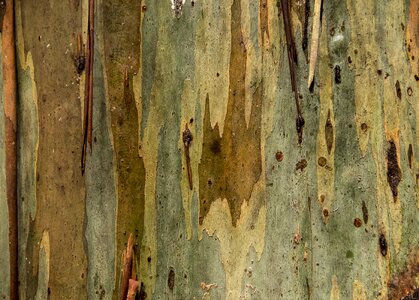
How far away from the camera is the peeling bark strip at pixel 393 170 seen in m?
1.20

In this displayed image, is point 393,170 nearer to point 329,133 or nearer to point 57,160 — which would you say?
point 329,133

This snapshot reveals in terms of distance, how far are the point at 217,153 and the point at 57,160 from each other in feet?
1.29

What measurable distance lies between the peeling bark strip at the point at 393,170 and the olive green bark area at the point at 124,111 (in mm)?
528

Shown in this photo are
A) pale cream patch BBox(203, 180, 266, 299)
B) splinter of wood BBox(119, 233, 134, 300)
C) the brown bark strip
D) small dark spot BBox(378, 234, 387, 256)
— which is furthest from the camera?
the brown bark strip

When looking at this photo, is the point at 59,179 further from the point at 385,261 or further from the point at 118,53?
the point at 385,261

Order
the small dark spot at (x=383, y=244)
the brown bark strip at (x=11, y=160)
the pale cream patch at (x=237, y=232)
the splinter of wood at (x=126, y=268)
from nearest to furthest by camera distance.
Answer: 1. the small dark spot at (x=383, y=244)
2. the pale cream patch at (x=237, y=232)
3. the splinter of wood at (x=126, y=268)
4. the brown bark strip at (x=11, y=160)

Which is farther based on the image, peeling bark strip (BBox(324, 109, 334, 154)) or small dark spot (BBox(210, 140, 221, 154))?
small dark spot (BBox(210, 140, 221, 154))

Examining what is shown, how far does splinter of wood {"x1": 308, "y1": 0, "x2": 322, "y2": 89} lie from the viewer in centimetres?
125

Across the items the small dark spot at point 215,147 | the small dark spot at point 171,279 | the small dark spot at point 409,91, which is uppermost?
the small dark spot at point 409,91

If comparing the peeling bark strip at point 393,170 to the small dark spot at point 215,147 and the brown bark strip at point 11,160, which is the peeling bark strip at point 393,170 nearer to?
the small dark spot at point 215,147

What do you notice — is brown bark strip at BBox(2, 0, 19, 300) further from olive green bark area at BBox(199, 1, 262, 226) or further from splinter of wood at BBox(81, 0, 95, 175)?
olive green bark area at BBox(199, 1, 262, 226)

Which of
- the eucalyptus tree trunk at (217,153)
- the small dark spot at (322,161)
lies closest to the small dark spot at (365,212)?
the eucalyptus tree trunk at (217,153)

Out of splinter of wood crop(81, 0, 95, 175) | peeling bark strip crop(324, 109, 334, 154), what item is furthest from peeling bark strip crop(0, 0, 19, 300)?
peeling bark strip crop(324, 109, 334, 154)

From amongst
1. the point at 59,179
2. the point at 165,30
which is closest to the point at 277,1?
the point at 165,30
